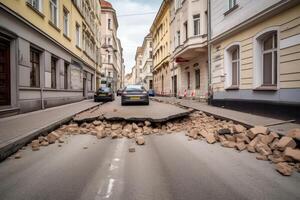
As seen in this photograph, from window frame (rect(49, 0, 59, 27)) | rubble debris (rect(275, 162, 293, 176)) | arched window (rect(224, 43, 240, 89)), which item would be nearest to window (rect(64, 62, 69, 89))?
window frame (rect(49, 0, 59, 27))

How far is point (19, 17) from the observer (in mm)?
10273

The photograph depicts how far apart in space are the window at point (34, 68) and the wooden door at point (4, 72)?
2.17 metres

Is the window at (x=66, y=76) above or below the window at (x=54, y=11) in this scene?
below

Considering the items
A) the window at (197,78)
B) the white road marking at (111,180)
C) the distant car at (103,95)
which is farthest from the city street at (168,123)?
the distant car at (103,95)

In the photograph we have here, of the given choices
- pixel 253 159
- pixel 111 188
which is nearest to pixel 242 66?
pixel 253 159

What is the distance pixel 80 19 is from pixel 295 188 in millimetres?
23199

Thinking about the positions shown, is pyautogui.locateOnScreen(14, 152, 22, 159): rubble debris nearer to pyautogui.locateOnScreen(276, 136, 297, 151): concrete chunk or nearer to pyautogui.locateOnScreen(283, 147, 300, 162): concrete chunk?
pyautogui.locateOnScreen(283, 147, 300, 162): concrete chunk

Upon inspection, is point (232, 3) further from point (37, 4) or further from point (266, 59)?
point (37, 4)

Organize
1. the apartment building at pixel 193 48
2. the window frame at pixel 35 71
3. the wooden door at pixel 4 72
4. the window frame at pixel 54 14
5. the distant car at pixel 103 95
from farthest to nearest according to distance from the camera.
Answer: the distant car at pixel 103 95
the apartment building at pixel 193 48
the window frame at pixel 54 14
the window frame at pixel 35 71
the wooden door at pixel 4 72

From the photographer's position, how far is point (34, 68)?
12.5m

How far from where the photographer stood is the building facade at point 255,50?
820 cm

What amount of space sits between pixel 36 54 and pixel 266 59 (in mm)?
11108

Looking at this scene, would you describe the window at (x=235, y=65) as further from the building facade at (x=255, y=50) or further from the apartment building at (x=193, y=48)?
the apartment building at (x=193, y=48)

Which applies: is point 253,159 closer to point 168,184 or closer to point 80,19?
point 168,184
